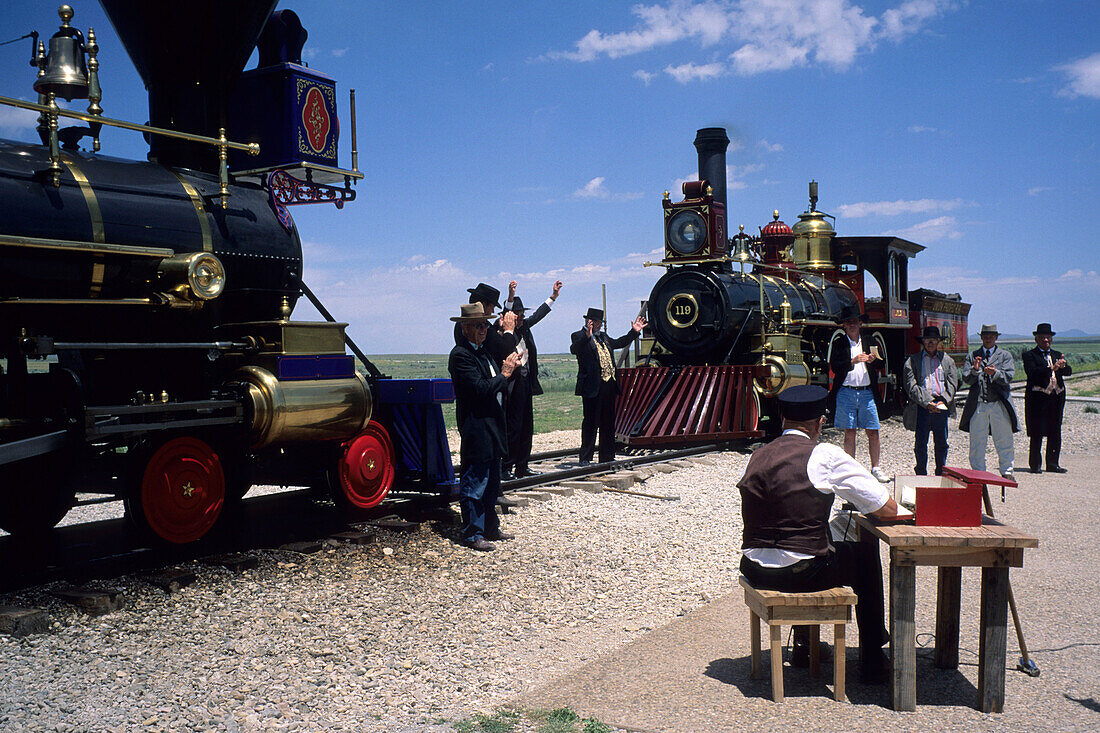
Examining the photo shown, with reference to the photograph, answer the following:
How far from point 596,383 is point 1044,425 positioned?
5603 mm

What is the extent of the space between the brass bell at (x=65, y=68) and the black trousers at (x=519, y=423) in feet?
15.9

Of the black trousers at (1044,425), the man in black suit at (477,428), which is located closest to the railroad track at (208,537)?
the man in black suit at (477,428)

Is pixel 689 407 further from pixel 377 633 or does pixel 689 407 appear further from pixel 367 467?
pixel 377 633

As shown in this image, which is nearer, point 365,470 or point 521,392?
point 365,470

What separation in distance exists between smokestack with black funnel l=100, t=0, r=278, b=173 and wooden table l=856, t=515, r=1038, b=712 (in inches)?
221

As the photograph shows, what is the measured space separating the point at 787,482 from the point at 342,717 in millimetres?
2205

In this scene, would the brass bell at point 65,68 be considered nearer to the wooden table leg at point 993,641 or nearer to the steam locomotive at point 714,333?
the wooden table leg at point 993,641

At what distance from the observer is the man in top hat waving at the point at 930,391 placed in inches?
391

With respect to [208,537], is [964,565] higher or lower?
higher

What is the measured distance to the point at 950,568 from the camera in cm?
438

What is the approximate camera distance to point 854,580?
4242 mm

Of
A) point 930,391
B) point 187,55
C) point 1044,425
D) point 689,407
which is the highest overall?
point 187,55

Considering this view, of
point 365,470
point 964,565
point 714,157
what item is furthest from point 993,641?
point 714,157

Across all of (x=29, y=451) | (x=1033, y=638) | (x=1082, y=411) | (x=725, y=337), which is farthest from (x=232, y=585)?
(x=1082, y=411)
